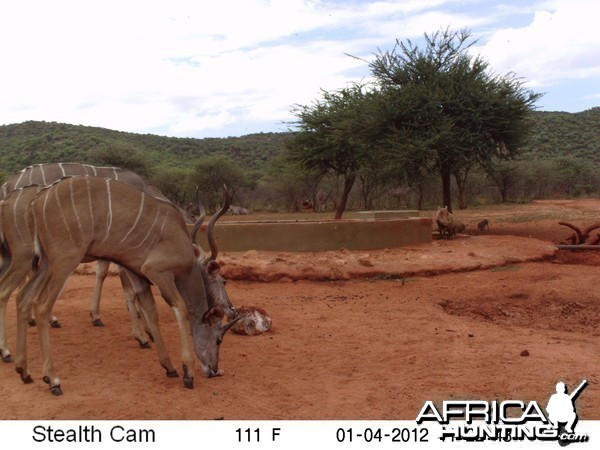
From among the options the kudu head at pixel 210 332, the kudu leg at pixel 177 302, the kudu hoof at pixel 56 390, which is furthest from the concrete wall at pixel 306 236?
the kudu hoof at pixel 56 390

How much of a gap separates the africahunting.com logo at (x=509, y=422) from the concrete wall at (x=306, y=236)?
344 inches

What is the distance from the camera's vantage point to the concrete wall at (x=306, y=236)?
1341 cm

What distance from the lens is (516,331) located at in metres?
7.73

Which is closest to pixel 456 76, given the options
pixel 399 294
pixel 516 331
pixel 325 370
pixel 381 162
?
pixel 381 162

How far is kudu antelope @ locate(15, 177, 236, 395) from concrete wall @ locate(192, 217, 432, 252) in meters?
7.10

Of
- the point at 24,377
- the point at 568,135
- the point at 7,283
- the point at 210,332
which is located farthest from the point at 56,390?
the point at 568,135

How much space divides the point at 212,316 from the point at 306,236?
7.41 m

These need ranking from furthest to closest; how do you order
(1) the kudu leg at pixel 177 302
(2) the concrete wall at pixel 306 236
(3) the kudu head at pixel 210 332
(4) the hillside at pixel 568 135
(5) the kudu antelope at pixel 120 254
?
(4) the hillside at pixel 568 135, (2) the concrete wall at pixel 306 236, (3) the kudu head at pixel 210 332, (1) the kudu leg at pixel 177 302, (5) the kudu antelope at pixel 120 254

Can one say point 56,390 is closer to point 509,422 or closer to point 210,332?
point 210,332

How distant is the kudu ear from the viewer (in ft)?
19.9

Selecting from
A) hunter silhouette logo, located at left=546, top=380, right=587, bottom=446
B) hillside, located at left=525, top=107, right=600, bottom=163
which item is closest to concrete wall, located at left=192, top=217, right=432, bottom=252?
hunter silhouette logo, located at left=546, top=380, right=587, bottom=446

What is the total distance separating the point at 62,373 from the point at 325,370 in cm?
246

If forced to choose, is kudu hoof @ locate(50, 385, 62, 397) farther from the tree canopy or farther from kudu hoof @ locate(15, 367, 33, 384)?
the tree canopy

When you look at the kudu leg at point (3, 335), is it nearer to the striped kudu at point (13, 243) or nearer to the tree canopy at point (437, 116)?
the striped kudu at point (13, 243)
